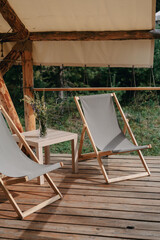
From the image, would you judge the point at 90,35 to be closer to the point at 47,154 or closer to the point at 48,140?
the point at 47,154

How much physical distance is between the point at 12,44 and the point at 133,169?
119 inches

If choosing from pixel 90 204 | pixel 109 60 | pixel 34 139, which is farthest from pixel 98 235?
pixel 109 60

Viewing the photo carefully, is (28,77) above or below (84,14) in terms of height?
below

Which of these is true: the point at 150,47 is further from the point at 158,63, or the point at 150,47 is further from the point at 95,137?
the point at 158,63

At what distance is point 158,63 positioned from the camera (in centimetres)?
967

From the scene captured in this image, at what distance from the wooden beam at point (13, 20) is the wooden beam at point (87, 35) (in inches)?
3.7

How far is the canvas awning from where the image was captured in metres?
3.80

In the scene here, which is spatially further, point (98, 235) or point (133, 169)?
point (133, 169)

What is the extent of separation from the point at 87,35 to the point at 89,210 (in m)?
3.04

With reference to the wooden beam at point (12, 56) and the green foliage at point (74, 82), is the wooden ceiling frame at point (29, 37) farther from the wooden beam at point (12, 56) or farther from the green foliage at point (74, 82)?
the green foliage at point (74, 82)

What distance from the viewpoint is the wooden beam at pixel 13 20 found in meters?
4.02

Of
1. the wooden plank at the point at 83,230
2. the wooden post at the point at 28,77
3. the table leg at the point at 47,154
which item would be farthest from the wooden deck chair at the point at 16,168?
the wooden post at the point at 28,77

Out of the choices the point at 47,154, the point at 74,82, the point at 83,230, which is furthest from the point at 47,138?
the point at 74,82

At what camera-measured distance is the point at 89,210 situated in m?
2.57
